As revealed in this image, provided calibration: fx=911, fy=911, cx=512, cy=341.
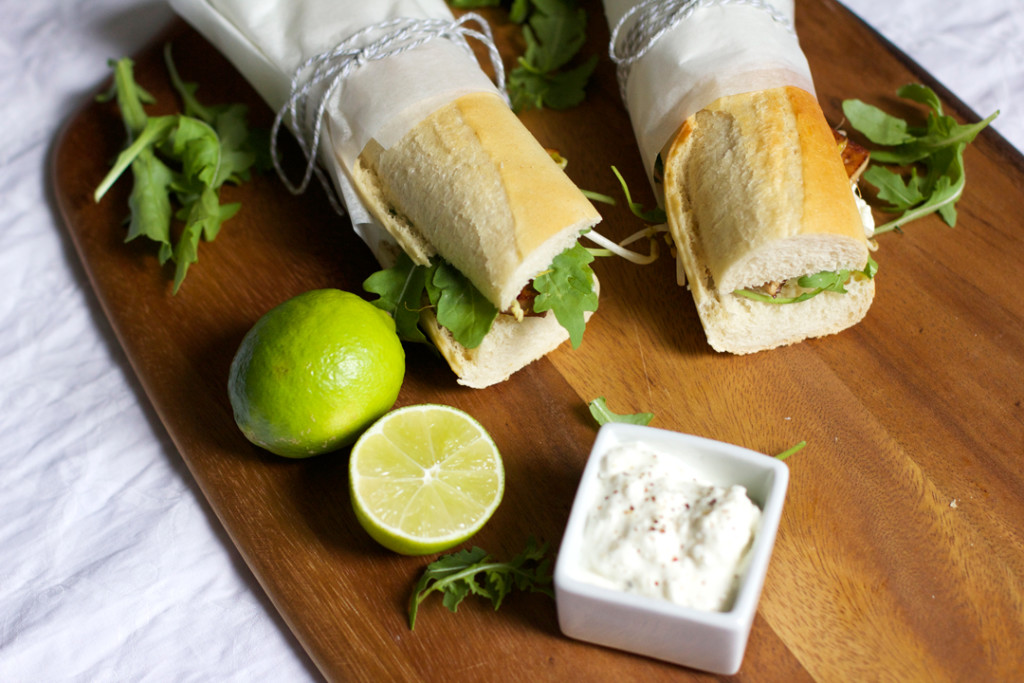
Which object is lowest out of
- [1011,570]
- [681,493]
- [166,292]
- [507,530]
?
[1011,570]

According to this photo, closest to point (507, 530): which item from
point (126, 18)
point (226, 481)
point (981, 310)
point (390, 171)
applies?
point (226, 481)

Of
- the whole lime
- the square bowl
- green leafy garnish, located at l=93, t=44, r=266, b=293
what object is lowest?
the square bowl

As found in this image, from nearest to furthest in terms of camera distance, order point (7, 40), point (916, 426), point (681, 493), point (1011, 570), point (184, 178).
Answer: point (681, 493) → point (1011, 570) → point (916, 426) → point (184, 178) → point (7, 40)

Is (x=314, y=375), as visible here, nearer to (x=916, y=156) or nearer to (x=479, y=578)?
(x=479, y=578)

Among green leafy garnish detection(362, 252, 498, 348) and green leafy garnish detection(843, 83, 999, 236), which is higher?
green leafy garnish detection(362, 252, 498, 348)

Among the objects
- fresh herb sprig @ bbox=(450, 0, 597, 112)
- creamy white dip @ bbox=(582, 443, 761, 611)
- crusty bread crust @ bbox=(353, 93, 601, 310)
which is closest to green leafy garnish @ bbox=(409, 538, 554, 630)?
creamy white dip @ bbox=(582, 443, 761, 611)

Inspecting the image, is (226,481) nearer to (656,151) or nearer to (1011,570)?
(656,151)

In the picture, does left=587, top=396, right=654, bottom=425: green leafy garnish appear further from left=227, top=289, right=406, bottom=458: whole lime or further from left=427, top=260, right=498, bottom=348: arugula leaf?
left=227, top=289, right=406, bottom=458: whole lime

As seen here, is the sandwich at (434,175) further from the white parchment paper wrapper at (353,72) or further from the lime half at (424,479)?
the lime half at (424,479)
